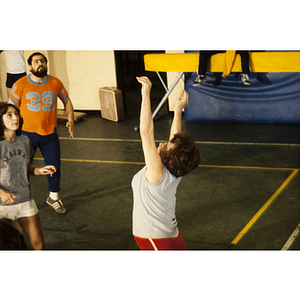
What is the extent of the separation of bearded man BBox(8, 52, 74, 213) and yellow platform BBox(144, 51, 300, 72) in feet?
3.84

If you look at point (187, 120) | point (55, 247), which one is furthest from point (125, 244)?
point (187, 120)

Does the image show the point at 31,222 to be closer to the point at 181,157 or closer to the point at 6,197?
the point at 6,197

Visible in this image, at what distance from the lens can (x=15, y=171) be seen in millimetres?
3398

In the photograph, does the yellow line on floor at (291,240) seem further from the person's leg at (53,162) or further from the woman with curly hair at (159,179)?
the person's leg at (53,162)

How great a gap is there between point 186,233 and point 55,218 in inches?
58.8

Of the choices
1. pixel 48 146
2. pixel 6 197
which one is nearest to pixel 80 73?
pixel 48 146

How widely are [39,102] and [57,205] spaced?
4.17 ft

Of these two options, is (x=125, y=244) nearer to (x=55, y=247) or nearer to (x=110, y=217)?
(x=110, y=217)

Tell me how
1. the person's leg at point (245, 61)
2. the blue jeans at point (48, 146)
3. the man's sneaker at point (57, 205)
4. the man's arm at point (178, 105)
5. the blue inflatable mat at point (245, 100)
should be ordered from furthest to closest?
the blue inflatable mat at point (245, 100) → the man's sneaker at point (57, 205) → the person's leg at point (245, 61) → the blue jeans at point (48, 146) → the man's arm at point (178, 105)

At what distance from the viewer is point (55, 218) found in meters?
4.38

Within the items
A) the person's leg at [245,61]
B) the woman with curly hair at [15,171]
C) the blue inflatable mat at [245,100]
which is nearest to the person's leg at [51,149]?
the woman with curly hair at [15,171]

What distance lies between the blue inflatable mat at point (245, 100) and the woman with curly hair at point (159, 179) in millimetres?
2963

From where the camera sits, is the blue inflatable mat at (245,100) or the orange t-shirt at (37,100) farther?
the blue inflatable mat at (245,100)

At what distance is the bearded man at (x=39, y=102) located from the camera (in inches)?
144
